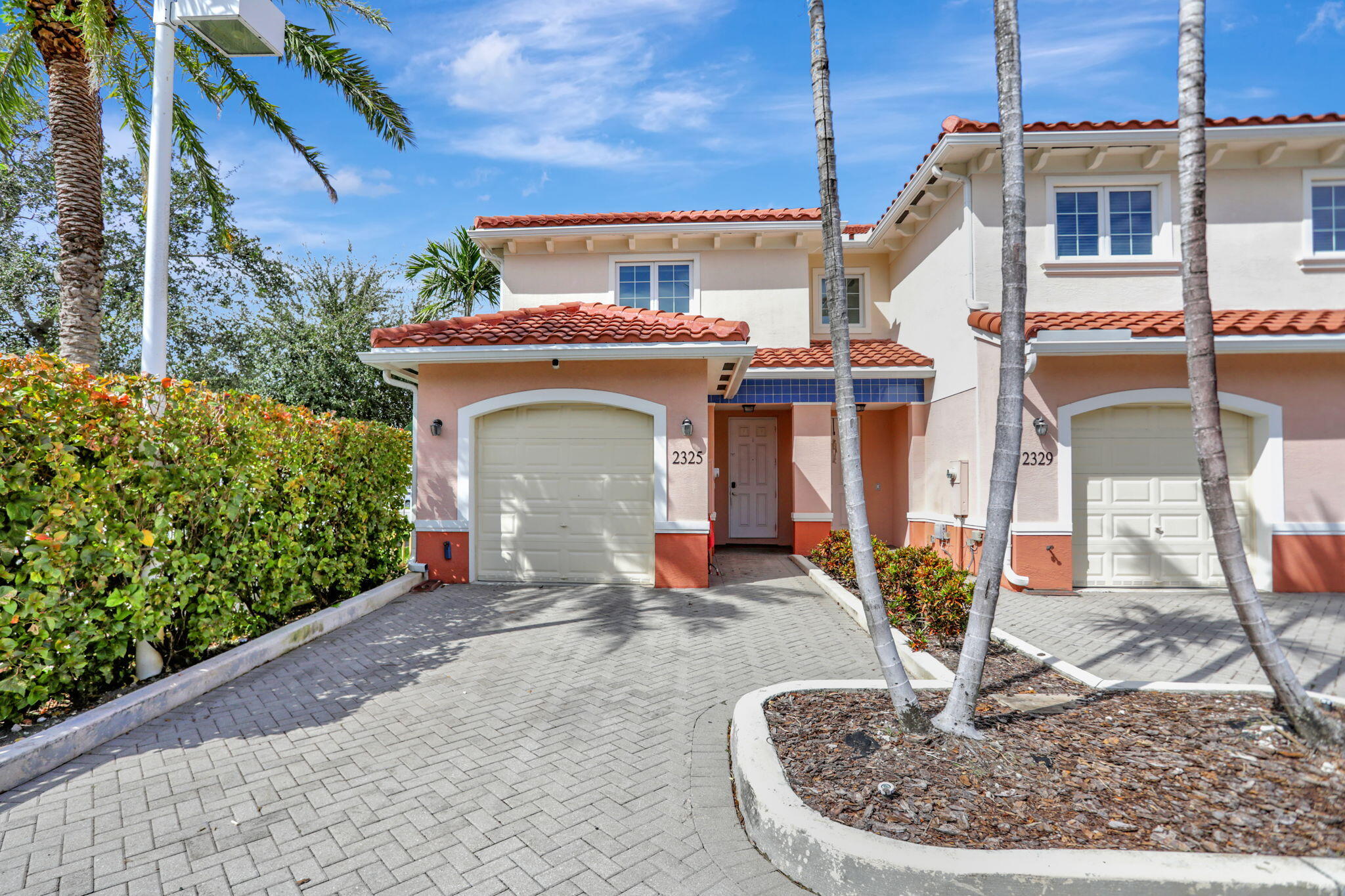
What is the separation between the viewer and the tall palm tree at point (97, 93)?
740cm

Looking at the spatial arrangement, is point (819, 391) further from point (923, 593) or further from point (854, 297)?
point (923, 593)

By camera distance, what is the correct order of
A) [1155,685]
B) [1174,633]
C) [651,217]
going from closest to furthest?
[1155,685] < [1174,633] < [651,217]

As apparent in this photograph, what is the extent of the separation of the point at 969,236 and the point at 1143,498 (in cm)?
454

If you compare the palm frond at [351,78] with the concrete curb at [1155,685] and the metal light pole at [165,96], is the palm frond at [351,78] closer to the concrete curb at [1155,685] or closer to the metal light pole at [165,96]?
the metal light pole at [165,96]

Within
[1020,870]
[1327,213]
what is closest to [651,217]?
[1327,213]

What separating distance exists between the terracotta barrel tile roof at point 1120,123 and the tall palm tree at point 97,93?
815 cm

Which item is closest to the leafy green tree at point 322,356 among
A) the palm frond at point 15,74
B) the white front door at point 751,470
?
the palm frond at point 15,74

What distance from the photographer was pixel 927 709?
4145mm

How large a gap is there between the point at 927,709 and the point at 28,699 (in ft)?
Result: 18.8

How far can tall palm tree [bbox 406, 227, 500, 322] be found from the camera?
636 inches

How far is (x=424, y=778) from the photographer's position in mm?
3656

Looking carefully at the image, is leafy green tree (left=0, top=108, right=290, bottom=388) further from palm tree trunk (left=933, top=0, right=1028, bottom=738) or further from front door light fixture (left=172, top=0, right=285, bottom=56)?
palm tree trunk (left=933, top=0, right=1028, bottom=738)

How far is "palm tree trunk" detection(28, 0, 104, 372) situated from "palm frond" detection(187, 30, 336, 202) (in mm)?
1696

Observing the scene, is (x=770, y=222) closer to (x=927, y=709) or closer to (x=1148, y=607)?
(x=1148, y=607)
